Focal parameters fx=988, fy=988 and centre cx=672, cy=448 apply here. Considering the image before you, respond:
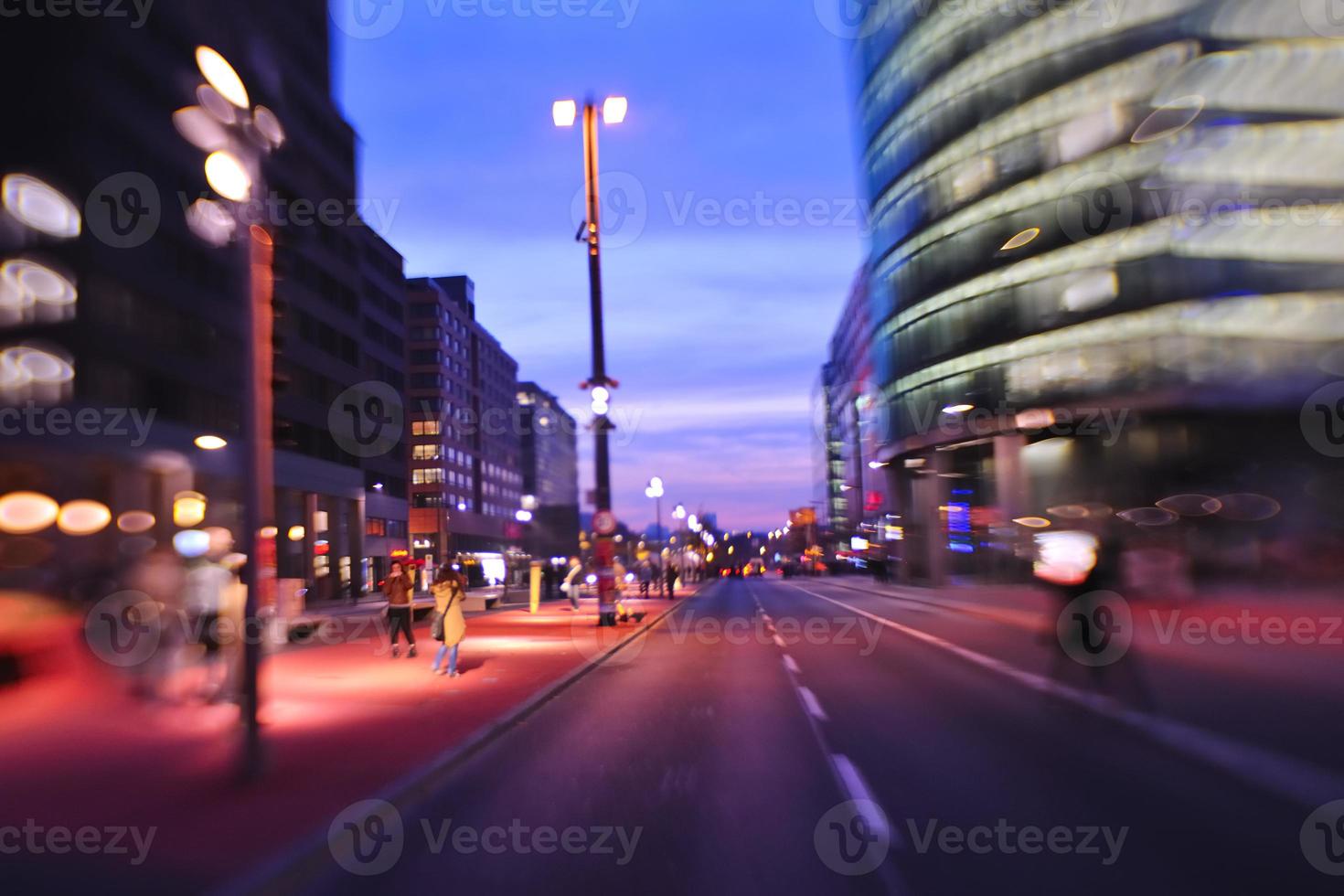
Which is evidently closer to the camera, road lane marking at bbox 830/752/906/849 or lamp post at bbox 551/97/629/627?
road lane marking at bbox 830/752/906/849

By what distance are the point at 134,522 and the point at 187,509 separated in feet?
4.94

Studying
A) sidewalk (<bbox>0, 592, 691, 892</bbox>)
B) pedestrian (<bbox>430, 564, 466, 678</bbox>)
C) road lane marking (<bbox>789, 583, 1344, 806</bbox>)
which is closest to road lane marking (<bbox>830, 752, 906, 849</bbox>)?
road lane marking (<bbox>789, 583, 1344, 806</bbox>)

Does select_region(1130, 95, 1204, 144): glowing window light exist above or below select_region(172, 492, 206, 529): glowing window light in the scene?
above

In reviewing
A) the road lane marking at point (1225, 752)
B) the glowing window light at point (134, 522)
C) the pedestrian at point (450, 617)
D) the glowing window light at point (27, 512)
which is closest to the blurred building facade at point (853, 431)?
the glowing window light at point (134, 522)

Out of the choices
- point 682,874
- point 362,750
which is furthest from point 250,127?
point 682,874

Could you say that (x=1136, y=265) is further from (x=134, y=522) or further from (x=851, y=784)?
(x=134, y=522)

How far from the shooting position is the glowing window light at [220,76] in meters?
8.01

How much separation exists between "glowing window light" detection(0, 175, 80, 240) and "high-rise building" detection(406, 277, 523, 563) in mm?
51508

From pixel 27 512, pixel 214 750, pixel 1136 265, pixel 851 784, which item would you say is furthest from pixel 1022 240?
pixel 214 750

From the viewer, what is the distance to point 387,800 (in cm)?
717

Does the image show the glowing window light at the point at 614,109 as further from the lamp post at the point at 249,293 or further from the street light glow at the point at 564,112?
the lamp post at the point at 249,293

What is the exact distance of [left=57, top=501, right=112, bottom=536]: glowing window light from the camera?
28.8 m

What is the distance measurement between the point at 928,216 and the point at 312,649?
127 ft

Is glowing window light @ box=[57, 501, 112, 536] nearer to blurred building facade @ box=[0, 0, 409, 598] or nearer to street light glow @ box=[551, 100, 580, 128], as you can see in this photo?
blurred building facade @ box=[0, 0, 409, 598]
